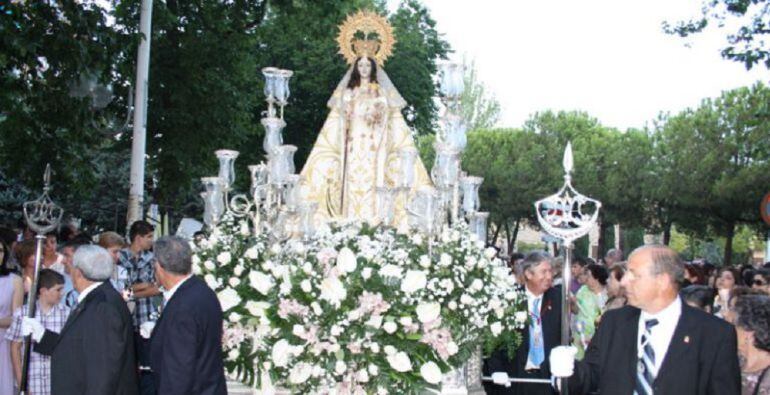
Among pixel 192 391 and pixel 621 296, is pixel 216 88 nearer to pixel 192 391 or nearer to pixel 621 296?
pixel 621 296

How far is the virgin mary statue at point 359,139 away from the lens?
627 inches

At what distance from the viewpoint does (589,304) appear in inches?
473

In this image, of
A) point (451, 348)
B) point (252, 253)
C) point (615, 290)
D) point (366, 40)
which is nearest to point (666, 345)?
point (451, 348)

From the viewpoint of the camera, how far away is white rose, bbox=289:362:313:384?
291 inches

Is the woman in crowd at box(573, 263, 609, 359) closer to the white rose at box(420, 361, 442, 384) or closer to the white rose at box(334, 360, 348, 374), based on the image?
the white rose at box(420, 361, 442, 384)

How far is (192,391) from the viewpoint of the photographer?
23.1ft

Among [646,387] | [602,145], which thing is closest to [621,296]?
[646,387]

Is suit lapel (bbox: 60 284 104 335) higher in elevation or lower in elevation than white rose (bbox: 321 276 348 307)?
lower

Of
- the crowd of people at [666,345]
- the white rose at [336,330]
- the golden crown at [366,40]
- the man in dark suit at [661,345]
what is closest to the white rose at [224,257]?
the white rose at [336,330]

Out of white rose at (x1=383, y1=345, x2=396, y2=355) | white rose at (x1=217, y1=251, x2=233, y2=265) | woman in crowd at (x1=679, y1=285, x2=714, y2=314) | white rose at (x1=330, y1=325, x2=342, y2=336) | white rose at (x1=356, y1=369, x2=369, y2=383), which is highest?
white rose at (x1=217, y1=251, x2=233, y2=265)

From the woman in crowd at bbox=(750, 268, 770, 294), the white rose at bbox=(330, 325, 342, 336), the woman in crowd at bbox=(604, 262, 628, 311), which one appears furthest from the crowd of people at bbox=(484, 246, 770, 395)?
the woman in crowd at bbox=(750, 268, 770, 294)

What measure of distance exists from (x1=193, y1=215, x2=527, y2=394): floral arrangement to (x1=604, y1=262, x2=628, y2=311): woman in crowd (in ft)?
9.52

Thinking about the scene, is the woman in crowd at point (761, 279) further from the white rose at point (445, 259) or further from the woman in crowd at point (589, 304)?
the white rose at point (445, 259)

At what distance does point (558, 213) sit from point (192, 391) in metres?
2.50
